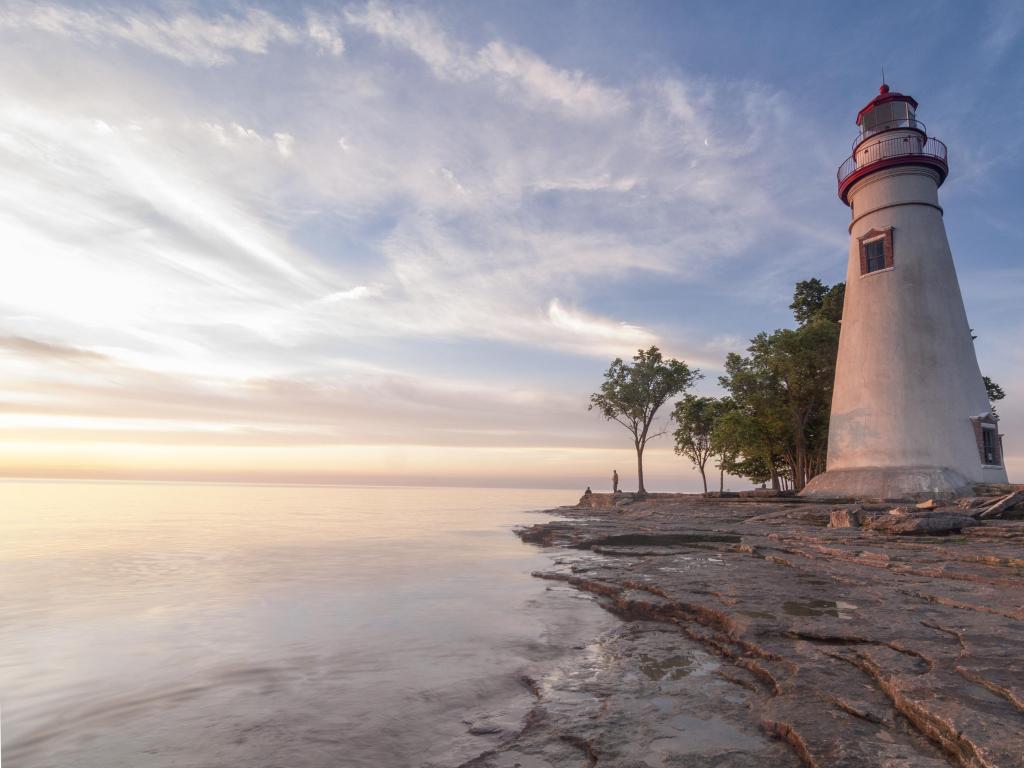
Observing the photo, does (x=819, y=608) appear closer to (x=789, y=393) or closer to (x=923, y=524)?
(x=923, y=524)

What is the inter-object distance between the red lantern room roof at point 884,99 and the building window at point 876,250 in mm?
6348

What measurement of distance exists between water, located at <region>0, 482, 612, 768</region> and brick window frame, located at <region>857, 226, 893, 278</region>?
2041 cm

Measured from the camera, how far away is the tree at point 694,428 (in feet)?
162

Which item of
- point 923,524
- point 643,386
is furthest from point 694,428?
point 923,524

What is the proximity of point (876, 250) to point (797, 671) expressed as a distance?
26.1 meters

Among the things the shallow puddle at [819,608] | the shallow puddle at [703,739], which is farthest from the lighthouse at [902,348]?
the shallow puddle at [703,739]

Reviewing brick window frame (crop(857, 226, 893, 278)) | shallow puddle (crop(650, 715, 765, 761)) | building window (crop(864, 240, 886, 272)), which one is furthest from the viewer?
building window (crop(864, 240, 886, 272))

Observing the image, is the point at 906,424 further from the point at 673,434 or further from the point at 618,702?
the point at 673,434

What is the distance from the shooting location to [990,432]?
22938 mm

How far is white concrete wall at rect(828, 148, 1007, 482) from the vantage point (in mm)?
22531

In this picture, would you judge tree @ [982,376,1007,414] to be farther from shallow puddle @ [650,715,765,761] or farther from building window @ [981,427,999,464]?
shallow puddle @ [650,715,765,761]

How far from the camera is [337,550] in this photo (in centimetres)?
2156

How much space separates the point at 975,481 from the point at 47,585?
105ft

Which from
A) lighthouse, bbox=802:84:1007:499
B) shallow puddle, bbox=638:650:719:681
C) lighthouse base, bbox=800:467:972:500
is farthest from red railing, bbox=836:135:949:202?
shallow puddle, bbox=638:650:719:681
